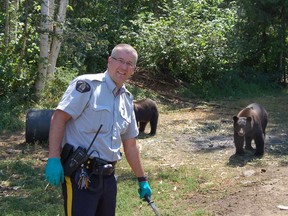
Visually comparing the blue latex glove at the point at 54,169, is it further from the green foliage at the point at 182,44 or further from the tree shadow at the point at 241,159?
the green foliage at the point at 182,44

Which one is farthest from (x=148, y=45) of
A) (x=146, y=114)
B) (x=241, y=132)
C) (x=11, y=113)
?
(x=241, y=132)

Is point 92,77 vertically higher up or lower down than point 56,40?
lower down

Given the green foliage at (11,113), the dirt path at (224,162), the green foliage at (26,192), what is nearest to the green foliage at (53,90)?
the green foliage at (11,113)

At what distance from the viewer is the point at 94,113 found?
11.8ft

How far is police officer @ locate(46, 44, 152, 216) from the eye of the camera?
3561mm

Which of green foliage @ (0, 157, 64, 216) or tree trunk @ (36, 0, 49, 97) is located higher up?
tree trunk @ (36, 0, 49, 97)

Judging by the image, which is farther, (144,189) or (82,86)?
(144,189)

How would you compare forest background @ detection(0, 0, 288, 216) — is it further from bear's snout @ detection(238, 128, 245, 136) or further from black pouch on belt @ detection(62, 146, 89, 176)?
black pouch on belt @ detection(62, 146, 89, 176)

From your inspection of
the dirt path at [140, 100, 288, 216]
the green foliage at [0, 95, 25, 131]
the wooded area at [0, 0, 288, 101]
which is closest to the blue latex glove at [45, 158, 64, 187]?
the dirt path at [140, 100, 288, 216]

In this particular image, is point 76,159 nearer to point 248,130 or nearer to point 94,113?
point 94,113

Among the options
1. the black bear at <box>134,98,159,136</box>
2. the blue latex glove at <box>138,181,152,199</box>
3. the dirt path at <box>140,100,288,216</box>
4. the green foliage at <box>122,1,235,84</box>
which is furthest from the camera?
the green foliage at <box>122,1,235,84</box>

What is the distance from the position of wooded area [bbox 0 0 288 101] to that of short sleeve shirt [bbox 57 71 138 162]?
8.99 metres

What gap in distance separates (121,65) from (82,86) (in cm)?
33

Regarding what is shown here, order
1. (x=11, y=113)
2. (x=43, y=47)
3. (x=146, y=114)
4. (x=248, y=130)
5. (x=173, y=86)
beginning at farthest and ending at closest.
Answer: (x=173, y=86) → (x=43, y=47) → (x=11, y=113) → (x=146, y=114) → (x=248, y=130)
